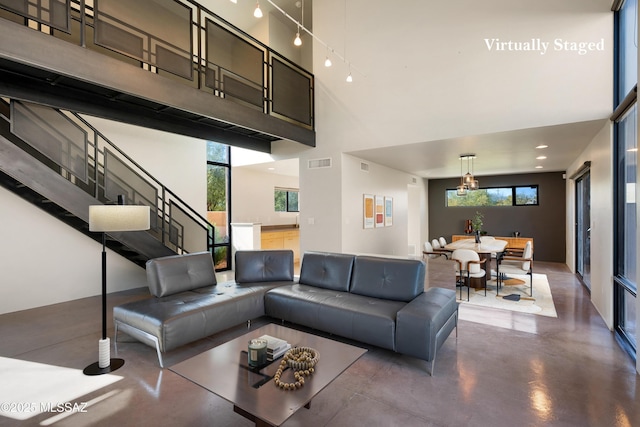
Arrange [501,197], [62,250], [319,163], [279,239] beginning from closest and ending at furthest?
[62,250]
[319,163]
[279,239]
[501,197]

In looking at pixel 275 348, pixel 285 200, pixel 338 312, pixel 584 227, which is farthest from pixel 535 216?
pixel 275 348

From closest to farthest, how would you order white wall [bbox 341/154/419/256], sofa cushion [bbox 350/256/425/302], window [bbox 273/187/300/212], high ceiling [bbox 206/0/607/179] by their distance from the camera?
sofa cushion [bbox 350/256/425/302]
high ceiling [bbox 206/0/607/179]
white wall [bbox 341/154/419/256]
window [bbox 273/187/300/212]

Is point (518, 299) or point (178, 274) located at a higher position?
point (178, 274)

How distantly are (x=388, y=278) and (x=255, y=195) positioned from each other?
5.81 meters

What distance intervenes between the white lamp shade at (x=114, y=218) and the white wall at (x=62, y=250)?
3107mm

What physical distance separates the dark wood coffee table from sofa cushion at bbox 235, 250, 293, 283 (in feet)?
6.69

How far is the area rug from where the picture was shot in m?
4.66

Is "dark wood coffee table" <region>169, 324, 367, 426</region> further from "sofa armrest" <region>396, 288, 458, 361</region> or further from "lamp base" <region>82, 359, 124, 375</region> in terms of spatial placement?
"lamp base" <region>82, 359, 124, 375</region>

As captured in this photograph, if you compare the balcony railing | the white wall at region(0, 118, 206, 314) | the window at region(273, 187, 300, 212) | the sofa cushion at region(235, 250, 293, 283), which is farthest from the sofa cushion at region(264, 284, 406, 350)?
the window at region(273, 187, 300, 212)

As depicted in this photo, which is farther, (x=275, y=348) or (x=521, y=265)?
(x=521, y=265)

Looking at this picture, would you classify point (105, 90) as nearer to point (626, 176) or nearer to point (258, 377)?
point (258, 377)

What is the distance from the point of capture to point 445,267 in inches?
200

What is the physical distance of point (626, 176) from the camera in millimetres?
3512

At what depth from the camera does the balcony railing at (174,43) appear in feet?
10.3
